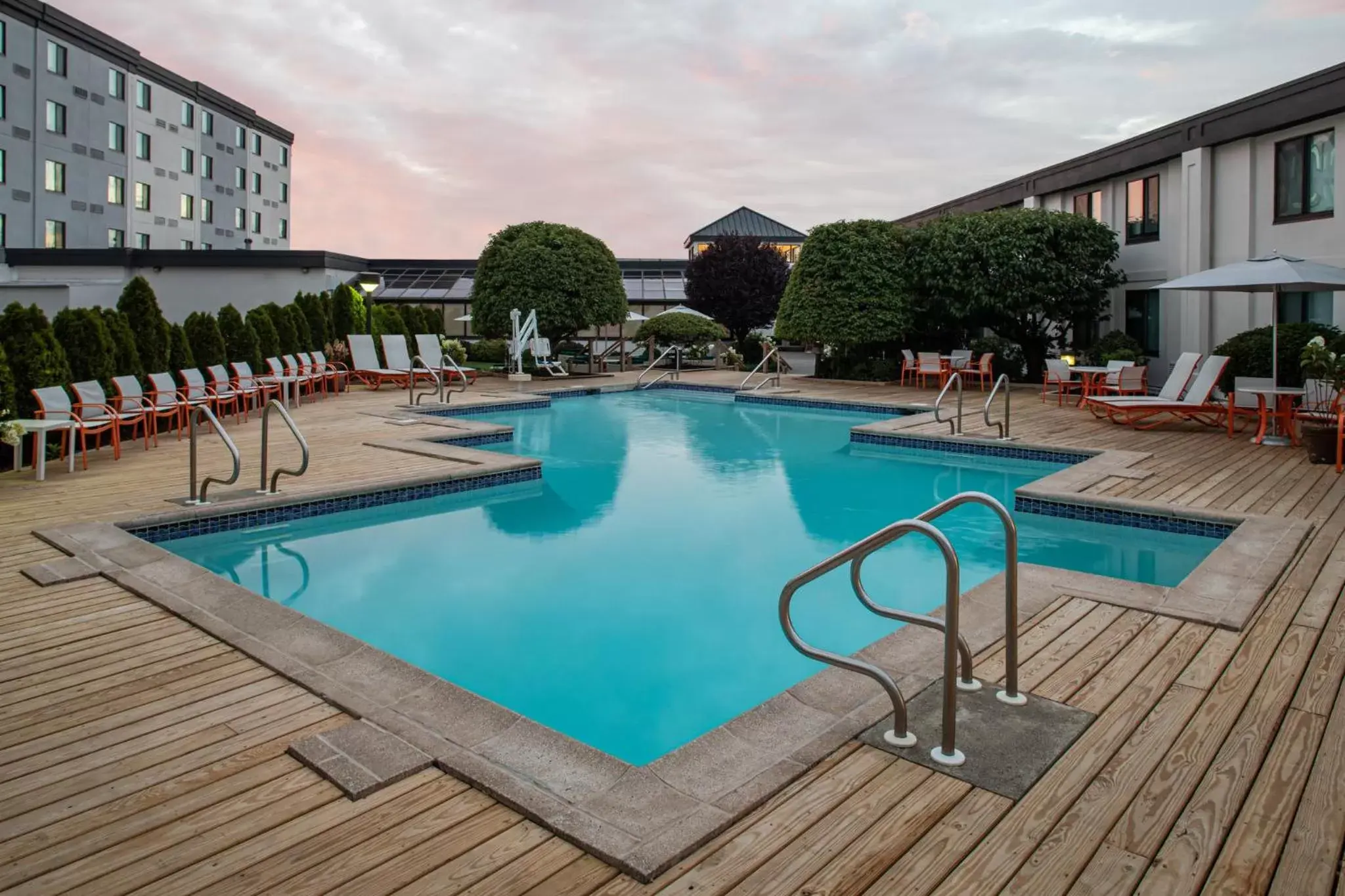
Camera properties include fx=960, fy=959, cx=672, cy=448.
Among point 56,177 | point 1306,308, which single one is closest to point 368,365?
point 1306,308

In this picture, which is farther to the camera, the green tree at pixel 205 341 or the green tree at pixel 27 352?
the green tree at pixel 205 341

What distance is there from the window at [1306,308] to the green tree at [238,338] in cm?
1605

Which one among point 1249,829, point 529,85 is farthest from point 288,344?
point 1249,829

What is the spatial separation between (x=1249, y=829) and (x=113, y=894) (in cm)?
318

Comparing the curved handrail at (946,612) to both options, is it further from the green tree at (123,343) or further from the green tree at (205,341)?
the green tree at (205,341)

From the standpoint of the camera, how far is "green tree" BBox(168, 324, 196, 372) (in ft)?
43.2

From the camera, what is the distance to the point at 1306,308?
1469 centimetres

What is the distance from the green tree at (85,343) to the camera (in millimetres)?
10898

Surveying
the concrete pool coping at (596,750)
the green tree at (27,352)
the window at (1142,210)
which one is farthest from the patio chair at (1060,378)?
the green tree at (27,352)

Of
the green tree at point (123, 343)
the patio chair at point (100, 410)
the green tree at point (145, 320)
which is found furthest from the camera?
the green tree at point (145, 320)

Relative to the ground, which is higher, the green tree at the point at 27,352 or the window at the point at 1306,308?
the window at the point at 1306,308

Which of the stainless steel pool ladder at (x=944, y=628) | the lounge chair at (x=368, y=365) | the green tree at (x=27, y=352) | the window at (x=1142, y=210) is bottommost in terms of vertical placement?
the stainless steel pool ladder at (x=944, y=628)

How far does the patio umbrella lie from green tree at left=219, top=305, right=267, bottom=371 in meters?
13.4

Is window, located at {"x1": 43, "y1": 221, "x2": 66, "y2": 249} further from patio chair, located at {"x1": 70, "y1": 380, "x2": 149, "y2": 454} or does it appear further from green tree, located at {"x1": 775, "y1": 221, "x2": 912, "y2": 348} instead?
green tree, located at {"x1": 775, "y1": 221, "x2": 912, "y2": 348}
